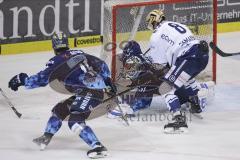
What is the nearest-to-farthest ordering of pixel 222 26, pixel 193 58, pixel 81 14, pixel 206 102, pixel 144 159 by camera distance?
pixel 144 159 < pixel 193 58 < pixel 206 102 < pixel 81 14 < pixel 222 26

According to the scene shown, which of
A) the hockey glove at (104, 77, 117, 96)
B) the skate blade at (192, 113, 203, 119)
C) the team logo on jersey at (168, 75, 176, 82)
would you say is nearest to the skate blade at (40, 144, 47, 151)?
the hockey glove at (104, 77, 117, 96)

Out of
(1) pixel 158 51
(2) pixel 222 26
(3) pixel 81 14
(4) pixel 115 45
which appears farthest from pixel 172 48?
(2) pixel 222 26

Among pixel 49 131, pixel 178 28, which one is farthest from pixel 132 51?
pixel 49 131

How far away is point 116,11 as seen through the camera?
8414 mm

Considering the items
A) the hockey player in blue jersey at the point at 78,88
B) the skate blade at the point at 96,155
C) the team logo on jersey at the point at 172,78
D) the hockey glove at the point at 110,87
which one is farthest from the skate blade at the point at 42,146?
the team logo on jersey at the point at 172,78

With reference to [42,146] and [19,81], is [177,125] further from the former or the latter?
[19,81]

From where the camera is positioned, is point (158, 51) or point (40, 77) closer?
point (40, 77)

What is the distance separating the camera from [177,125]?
768 cm

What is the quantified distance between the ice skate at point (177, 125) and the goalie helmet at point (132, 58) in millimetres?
775

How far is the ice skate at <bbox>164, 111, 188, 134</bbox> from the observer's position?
7656mm

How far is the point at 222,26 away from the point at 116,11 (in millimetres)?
3625

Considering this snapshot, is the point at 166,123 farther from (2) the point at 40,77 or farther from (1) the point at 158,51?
(2) the point at 40,77

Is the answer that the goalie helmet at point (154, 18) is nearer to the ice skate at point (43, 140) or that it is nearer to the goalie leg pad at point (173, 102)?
the goalie leg pad at point (173, 102)

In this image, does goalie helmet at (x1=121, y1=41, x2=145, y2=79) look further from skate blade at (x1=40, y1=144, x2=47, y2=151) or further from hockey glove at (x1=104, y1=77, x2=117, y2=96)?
skate blade at (x1=40, y1=144, x2=47, y2=151)
